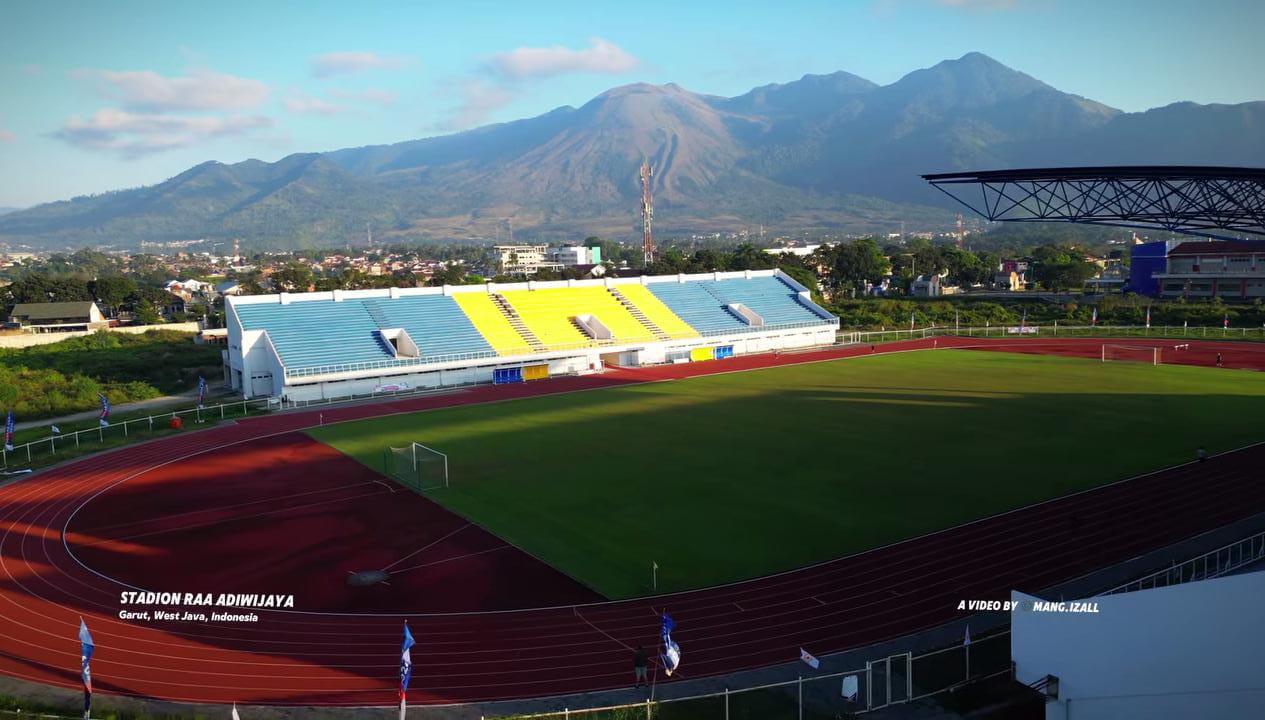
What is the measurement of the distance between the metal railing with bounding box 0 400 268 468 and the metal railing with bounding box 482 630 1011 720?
83.0 ft

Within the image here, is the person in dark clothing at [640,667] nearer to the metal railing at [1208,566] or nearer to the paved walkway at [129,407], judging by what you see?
the metal railing at [1208,566]

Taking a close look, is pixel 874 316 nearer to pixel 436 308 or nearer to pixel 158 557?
pixel 436 308

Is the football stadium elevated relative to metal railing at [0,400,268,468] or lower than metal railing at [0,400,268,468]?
lower

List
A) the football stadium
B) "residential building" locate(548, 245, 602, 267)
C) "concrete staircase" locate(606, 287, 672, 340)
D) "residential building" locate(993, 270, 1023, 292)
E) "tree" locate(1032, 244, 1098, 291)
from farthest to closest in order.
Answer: "residential building" locate(548, 245, 602, 267)
"residential building" locate(993, 270, 1023, 292)
"tree" locate(1032, 244, 1098, 291)
"concrete staircase" locate(606, 287, 672, 340)
the football stadium

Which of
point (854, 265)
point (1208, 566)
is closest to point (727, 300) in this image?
point (854, 265)

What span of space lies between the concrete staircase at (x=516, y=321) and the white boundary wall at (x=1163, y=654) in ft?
124

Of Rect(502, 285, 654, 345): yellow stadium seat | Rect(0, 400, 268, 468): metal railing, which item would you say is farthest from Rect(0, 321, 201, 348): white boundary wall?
Rect(502, 285, 654, 345): yellow stadium seat

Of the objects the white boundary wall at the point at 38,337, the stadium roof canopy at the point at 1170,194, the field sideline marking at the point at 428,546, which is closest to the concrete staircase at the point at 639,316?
the stadium roof canopy at the point at 1170,194

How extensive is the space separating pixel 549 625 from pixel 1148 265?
8394cm

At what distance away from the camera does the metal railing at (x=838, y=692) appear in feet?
39.7

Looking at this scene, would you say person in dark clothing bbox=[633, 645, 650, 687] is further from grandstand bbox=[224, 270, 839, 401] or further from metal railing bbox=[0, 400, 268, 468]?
grandstand bbox=[224, 270, 839, 401]

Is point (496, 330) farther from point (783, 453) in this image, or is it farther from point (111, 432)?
point (783, 453)

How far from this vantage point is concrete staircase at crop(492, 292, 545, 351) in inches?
1881

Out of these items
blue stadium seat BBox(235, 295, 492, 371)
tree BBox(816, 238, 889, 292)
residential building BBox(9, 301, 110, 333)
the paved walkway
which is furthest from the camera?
tree BBox(816, 238, 889, 292)
